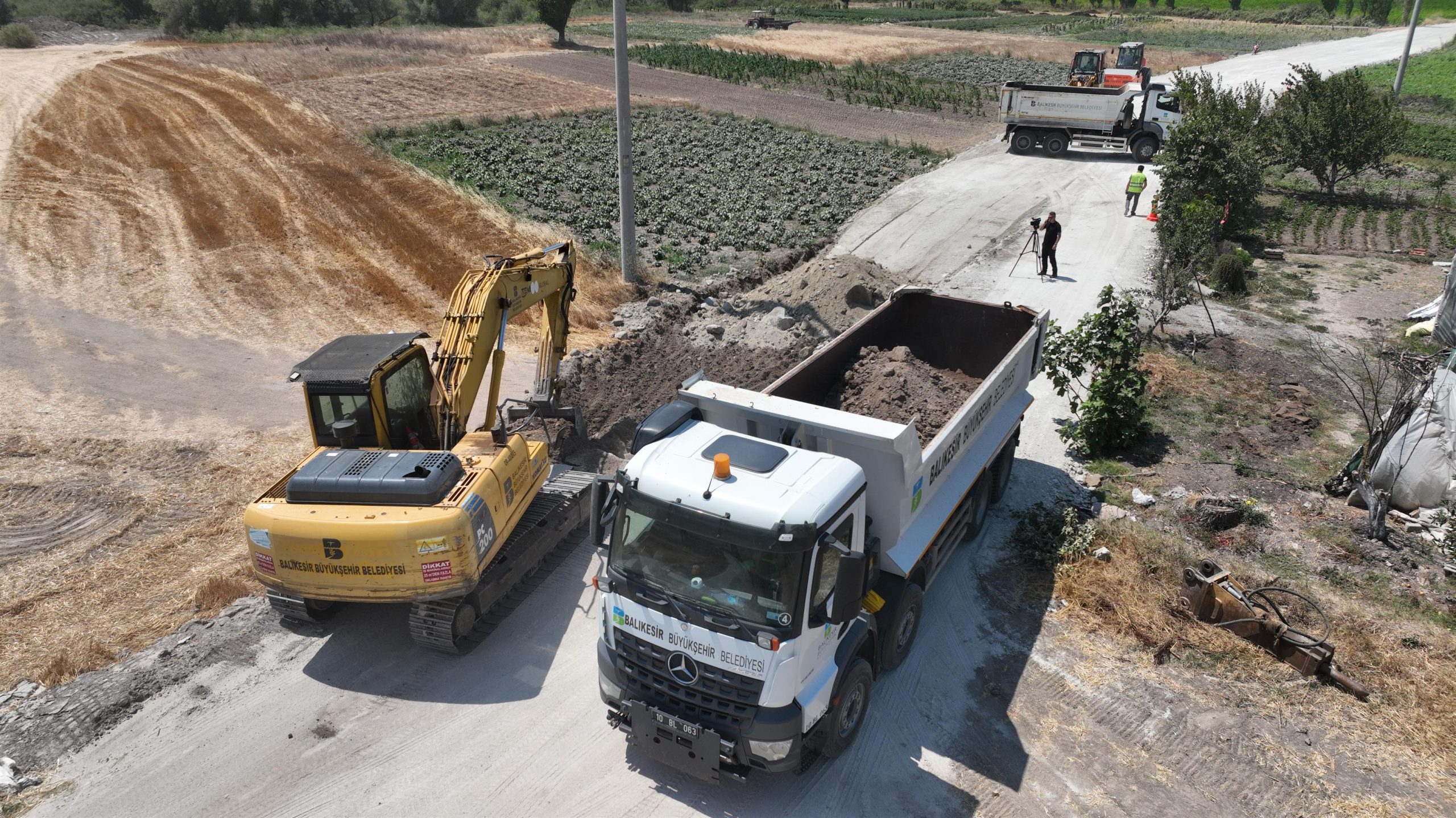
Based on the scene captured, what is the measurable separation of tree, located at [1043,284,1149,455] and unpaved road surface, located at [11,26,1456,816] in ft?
11.2

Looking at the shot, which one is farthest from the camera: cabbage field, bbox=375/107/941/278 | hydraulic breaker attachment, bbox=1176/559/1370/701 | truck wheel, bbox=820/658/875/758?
cabbage field, bbox=375/107/941/278

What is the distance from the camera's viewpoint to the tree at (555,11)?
182ft

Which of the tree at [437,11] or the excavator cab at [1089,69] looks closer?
the excavator cab at [1089,69]

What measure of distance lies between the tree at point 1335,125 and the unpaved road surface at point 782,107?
10504 mm

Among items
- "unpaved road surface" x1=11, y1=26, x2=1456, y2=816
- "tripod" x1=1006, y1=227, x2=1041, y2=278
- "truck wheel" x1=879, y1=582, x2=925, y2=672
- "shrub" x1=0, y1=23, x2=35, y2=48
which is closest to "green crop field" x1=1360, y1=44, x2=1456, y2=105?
"tripod" x1=1006, y1=227, x2=1041, y2=278

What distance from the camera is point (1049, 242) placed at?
63.9ft

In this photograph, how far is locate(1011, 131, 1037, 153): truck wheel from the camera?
32.2 metres

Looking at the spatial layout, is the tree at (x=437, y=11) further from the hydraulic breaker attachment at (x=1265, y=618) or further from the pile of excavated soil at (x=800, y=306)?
the hydraulic breaker attachment at (x=1265, y=618)

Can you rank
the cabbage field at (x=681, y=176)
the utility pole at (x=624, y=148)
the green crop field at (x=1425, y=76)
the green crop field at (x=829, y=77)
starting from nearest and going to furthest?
the utility pole at (x=624, y=148) < the cabbage field at (x=681, y=176) < the green crop field at (x=829, y=77) < the green crop field at (x=1425, y=76)

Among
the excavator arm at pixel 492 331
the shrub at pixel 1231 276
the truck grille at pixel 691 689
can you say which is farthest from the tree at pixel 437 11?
the truck grille at pixel 691 689

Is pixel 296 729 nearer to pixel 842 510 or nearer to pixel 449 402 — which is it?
pixel 449 402

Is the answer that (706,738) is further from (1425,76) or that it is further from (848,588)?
(1425,76)

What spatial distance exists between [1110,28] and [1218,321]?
2915 inches

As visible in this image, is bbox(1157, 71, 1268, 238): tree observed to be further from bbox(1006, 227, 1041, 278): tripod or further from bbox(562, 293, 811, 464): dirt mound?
bbox(562, 293, 811, 464): dirt mound
